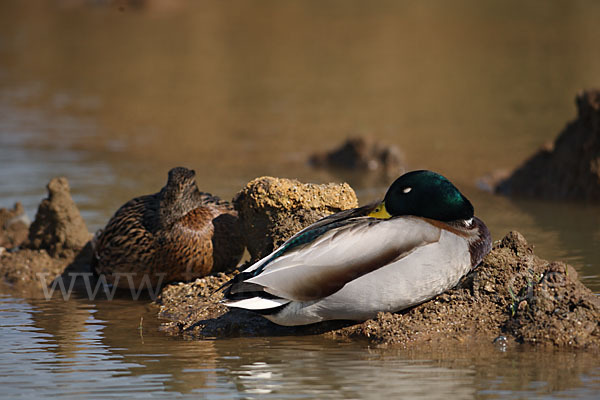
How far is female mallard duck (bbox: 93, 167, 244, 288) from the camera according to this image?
689cm

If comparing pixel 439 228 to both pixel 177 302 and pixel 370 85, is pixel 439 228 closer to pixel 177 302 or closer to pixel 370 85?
pixel 177 302

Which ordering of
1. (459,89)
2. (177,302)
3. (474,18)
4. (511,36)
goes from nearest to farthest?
(177,302), (459,89), (511,36), (474,18)

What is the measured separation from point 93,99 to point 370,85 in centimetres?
485

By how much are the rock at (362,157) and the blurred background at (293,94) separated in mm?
220

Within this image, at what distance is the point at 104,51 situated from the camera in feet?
67.9

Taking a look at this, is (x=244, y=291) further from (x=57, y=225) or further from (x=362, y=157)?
(x=362, y=157)

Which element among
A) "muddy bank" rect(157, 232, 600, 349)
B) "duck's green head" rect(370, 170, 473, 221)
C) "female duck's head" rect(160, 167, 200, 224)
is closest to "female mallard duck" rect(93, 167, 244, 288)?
"female duck's head" rect(160, 167, 200, 224)

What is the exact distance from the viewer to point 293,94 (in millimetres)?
15758

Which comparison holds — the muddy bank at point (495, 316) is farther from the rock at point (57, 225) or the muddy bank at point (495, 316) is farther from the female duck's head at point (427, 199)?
the rock at point (57, 225)

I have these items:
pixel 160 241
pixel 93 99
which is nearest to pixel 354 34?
pixel 93 99

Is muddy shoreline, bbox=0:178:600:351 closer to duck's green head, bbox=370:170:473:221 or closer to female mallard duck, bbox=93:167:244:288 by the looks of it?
female mallard duck, bbox=93:167:244:288

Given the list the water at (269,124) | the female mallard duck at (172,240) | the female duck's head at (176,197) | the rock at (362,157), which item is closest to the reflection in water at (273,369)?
the water at (269,124)

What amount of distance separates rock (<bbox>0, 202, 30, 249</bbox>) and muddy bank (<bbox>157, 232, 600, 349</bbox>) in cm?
293

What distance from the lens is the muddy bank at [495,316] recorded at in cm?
527
